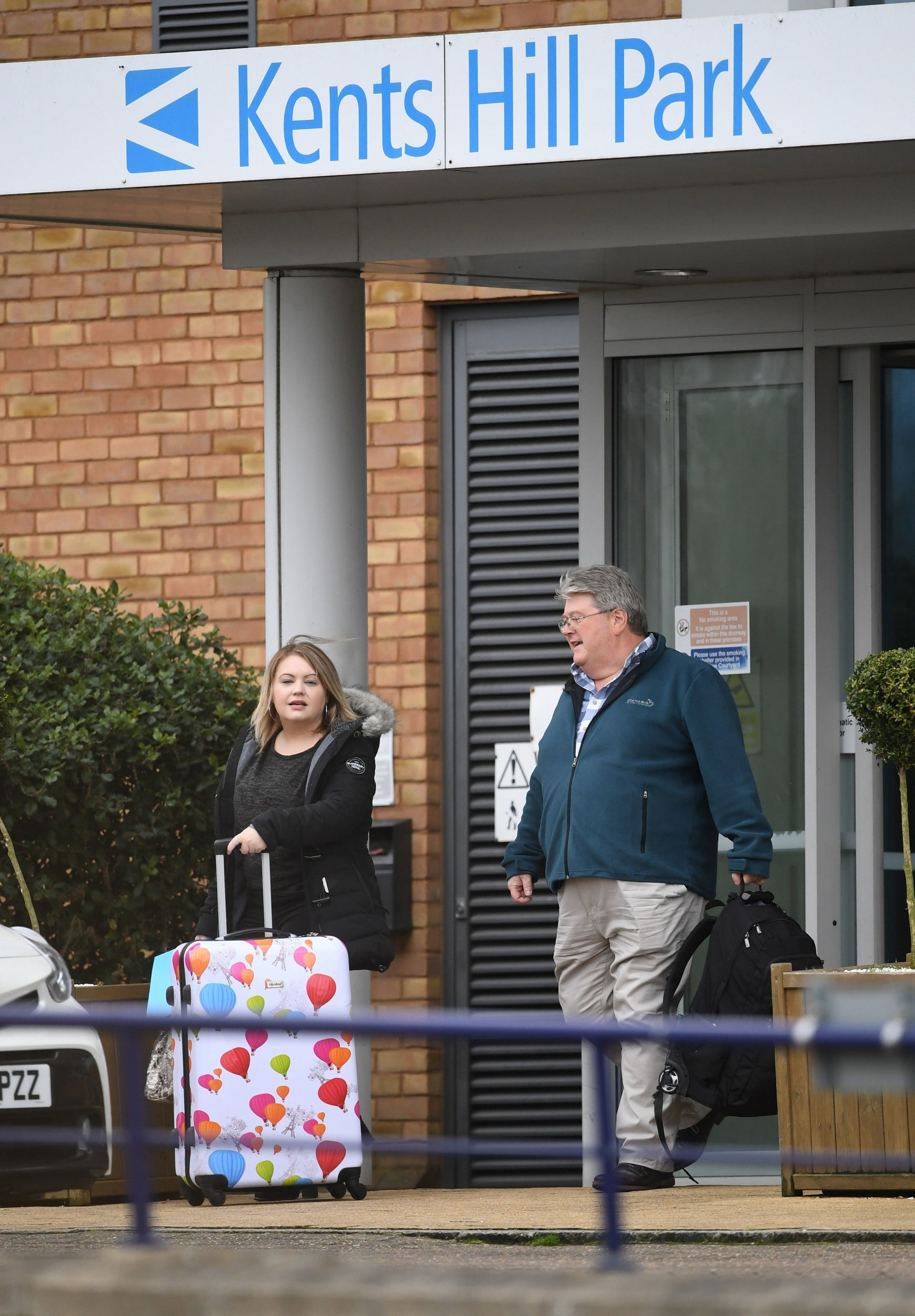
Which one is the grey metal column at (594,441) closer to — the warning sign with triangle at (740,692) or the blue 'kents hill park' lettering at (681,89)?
the warning sign with triangle at (740,692)

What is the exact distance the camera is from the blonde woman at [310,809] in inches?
261

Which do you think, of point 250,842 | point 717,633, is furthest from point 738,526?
point 250,842

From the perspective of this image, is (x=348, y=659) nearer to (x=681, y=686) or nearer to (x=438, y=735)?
(x=681, y=686)

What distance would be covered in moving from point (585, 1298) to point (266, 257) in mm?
4390

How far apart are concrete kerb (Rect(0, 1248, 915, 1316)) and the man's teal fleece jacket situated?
107 inches

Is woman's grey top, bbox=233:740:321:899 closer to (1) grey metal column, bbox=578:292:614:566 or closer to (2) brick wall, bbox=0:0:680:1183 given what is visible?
(1) grey metal column, bbox=578:292:614:566

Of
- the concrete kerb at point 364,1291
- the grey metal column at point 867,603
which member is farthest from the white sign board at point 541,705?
the concrete kerb at point 364,1291

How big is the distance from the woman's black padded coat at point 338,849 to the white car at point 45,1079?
2.07 feet

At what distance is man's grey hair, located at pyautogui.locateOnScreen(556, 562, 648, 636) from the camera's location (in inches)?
264

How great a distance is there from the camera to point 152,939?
834cm

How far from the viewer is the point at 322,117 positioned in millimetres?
6555

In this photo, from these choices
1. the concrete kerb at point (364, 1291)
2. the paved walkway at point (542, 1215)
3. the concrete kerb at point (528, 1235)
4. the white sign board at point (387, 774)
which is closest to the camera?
the concrete kerb at point (364, 1291)

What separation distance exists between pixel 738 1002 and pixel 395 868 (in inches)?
135

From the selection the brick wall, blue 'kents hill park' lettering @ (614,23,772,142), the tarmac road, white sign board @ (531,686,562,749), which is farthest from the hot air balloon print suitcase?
white sign board @ (531,686,562,749)
